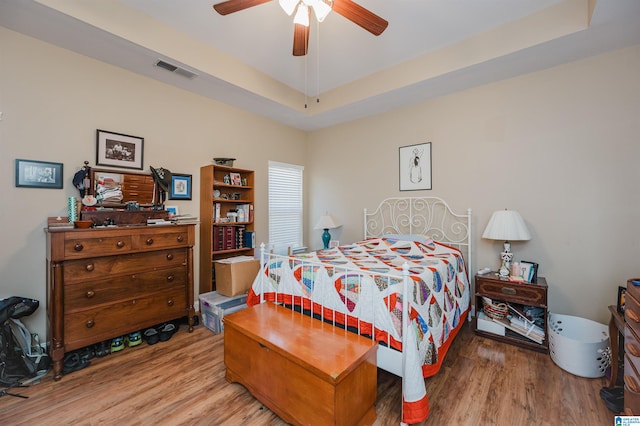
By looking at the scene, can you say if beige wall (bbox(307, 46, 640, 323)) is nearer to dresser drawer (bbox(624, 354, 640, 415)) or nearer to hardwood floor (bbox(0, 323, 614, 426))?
hardwood floor (bbox(0, 323, 614, 426))

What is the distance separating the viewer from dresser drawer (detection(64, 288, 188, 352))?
2.18 m

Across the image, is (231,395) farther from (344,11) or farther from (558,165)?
(558,165)

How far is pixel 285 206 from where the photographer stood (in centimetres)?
458

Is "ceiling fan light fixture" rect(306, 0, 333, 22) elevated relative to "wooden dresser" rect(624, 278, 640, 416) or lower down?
elevated

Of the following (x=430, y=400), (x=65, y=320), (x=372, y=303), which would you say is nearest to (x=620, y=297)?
(x=430, y=400)

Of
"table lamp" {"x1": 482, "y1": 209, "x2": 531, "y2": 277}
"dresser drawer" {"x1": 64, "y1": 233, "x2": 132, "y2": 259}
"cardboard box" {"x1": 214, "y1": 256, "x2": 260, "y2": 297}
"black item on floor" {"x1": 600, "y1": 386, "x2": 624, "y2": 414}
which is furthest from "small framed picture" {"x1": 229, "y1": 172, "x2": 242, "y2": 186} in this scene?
"black item on floor" {"x1": 600, "y1": 386, "x2": 624, "y2": 414}

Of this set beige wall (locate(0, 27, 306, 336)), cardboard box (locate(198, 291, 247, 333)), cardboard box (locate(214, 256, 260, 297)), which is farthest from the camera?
cardboard box (locate(214, 256, 260, 297))

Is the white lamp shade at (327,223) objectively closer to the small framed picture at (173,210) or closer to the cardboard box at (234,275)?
the cardboard box at (234,275)

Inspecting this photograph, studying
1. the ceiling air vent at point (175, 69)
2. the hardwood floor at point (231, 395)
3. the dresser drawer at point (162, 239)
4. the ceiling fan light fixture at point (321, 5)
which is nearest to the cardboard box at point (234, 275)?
the dresser drawer at point (162, 239)

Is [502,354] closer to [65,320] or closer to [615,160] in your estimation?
[615,160]

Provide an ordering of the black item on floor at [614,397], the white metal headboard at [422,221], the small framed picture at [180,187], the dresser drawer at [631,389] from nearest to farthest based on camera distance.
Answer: the dresser drawer at [631,389] → the black item on floor at [614,397] → the small framed picture at [180,187] → the white metal headboard at [422,221]

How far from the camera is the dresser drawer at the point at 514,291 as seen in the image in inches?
96.6

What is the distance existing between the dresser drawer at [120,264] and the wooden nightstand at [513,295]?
3.17 metres

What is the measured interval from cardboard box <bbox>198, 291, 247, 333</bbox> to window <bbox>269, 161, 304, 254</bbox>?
1.25 metres
